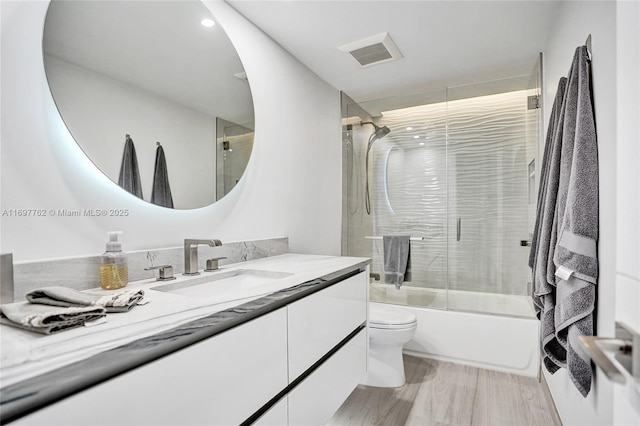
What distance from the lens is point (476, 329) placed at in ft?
8.44

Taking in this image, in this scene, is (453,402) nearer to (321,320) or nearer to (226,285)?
(321,320)

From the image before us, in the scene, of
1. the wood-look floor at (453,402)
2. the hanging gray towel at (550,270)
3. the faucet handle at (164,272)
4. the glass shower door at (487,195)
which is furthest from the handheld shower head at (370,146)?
the faucet handle at (164,272)

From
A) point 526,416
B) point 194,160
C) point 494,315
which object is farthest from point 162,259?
point 494,315

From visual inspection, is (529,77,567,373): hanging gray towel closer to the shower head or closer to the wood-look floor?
the wood-look floor

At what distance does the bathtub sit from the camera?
242 centimetres

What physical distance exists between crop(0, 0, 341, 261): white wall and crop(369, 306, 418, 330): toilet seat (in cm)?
65

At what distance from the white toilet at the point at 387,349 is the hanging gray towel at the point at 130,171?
5.29ft

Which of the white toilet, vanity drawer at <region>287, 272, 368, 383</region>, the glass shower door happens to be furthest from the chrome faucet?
the glass shower door

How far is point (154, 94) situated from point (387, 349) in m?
2.00

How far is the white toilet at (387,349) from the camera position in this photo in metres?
2.20

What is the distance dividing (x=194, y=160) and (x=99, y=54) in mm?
530

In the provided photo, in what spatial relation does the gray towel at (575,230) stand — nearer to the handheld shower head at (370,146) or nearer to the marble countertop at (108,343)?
the marble countertop at (108,343)

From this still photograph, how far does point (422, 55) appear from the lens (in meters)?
2.37

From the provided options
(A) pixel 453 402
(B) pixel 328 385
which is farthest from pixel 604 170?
(A) pixel 453 402
